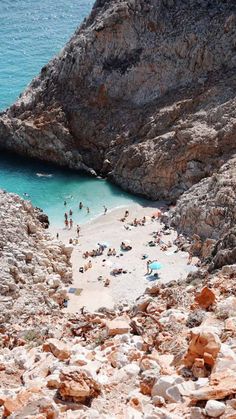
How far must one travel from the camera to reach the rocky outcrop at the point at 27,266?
24312 millimetres

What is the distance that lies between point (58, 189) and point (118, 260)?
12.5m

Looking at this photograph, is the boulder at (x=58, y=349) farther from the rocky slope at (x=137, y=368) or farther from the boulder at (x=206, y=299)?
the boulder at (x=206, y=299)

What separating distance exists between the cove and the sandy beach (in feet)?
5.10

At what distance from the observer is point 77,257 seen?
3341 centimetres

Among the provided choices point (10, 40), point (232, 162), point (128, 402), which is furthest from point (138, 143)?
point (10, 40)

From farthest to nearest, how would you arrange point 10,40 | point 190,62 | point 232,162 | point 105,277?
1. point 10,40
2. point 190,62
3. point 232,162
4. point 105,277

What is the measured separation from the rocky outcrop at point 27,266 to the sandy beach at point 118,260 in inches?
40.7

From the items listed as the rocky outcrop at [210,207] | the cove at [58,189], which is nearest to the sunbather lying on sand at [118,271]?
the rocky outcrop at [210,207]

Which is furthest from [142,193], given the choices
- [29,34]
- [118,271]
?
[29,34]

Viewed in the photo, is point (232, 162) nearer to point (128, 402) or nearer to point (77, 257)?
point (77, 257)

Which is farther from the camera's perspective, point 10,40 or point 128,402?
point 10,40

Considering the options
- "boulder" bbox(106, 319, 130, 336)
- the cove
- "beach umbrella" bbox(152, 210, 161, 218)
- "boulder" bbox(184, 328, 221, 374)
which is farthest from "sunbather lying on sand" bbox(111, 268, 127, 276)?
"boulder" bbox(184, 328, 221, 374)

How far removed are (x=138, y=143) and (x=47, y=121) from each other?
8874 millimetres

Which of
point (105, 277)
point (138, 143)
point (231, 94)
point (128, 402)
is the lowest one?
point (105, 277)
